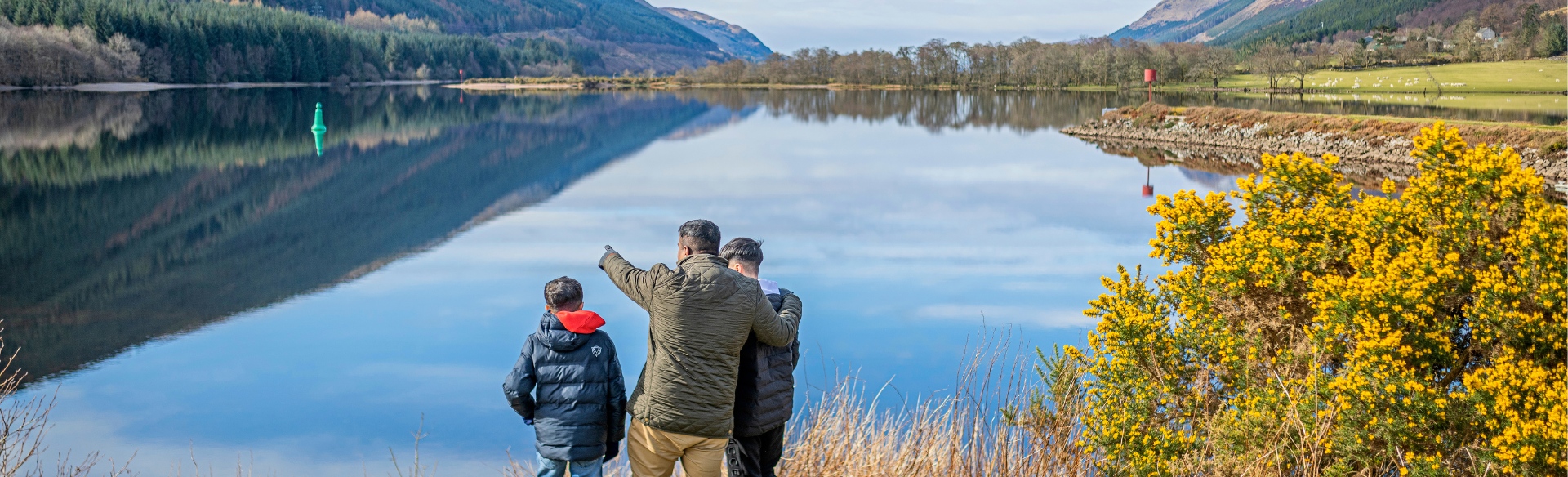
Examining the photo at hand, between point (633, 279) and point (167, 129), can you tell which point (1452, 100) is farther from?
point (633, 279)

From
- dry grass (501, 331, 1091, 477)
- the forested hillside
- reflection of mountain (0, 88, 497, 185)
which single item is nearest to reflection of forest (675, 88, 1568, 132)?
reflection of mountain (0, 88, 497, 185)

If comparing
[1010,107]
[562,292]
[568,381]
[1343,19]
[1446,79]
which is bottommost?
[568,381]

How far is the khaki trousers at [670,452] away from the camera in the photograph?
4199 millimetres

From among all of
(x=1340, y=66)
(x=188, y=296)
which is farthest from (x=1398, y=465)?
(x=1340, y=66)

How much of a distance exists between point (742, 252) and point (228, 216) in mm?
15889

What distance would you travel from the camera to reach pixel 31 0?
74.4 m

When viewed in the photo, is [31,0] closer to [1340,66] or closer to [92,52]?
[92,52]

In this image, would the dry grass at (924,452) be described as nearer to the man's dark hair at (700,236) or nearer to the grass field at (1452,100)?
the man's dark hair at (700,236)

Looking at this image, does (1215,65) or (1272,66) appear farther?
(1215,65)

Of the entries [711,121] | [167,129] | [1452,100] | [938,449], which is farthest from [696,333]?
[1452,100]

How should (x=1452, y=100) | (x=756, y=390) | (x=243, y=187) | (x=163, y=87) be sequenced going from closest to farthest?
1. (x=756, y=390)
2. (x=243, y=187)
3. (x=1452, y=100)
4. (x=163, y=87)

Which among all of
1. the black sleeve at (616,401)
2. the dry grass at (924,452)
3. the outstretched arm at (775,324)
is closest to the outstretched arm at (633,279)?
the black sleeve at (616,401)

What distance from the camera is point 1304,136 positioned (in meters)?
30.6

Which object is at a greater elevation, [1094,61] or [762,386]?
[1094,61]
